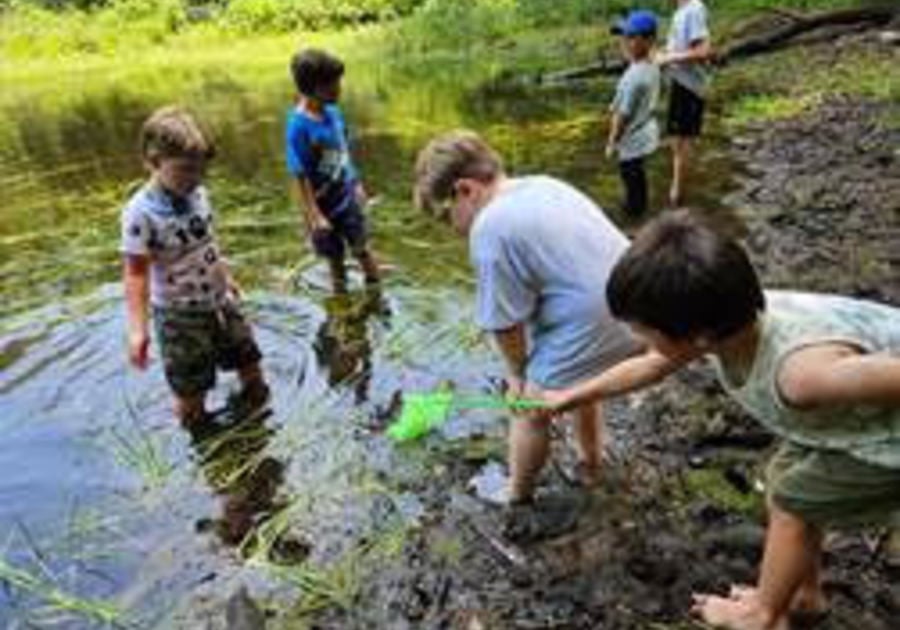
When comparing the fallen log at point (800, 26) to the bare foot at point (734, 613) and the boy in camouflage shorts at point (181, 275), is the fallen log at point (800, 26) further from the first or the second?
the bare foot at point (734, 613)

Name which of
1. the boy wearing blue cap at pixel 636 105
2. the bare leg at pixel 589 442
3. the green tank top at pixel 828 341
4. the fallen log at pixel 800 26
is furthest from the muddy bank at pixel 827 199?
the fallen log at pixel 800 26

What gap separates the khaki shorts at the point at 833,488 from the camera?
296cm

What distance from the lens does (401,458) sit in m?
5.38

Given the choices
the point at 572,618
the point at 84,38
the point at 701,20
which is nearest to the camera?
the point at 572,618

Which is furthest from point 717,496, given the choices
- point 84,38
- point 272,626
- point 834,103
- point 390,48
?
point 84,38

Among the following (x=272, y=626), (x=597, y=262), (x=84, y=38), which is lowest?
(x=84, y=38)

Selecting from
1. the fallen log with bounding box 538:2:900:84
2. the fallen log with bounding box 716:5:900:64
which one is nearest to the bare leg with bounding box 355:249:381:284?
the fallen log with bounding box 538:2:900:84

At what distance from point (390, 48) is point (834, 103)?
17.4 m

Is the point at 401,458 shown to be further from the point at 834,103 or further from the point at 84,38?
the point at 84,38

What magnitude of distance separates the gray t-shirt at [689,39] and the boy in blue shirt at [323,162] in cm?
328

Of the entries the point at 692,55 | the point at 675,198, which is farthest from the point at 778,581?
the point at 692,55

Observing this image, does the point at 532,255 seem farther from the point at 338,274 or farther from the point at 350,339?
the point at 338,274

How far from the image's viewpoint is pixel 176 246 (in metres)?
5.46

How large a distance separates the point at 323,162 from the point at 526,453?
3415mm
